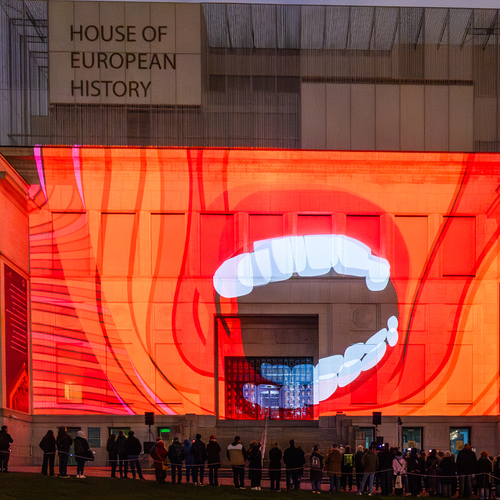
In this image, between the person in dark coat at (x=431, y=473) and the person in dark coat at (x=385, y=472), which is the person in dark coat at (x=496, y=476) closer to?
the person in dark coat at (x=431, y=473)

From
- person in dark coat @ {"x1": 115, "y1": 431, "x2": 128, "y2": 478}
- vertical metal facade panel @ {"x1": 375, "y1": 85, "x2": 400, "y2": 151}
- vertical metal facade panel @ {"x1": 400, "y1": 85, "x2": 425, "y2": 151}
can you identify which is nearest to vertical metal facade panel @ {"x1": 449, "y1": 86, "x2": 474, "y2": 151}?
vertical metal facade panel @ {"x1": 400, "y1": 85, "x2": 425, "y2": 151}

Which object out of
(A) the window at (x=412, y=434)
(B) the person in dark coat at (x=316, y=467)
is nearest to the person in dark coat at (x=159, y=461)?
(B) the person in dark coat at (x=316, y=467)

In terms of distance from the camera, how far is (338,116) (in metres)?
37.1

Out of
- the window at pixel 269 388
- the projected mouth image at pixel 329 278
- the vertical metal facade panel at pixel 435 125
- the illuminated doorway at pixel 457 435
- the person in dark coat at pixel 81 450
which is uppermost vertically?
the vertical metal facade panel at pixel 435 125

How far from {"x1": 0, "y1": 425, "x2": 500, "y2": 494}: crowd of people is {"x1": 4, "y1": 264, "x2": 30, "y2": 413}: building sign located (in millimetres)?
8440

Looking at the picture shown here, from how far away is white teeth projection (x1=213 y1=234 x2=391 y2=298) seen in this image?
1446 inches

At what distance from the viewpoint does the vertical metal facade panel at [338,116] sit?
3700cm

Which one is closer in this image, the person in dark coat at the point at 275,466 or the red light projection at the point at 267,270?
the person in dark coat at the point at 275,466

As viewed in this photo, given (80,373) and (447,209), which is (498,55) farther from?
(80,373)

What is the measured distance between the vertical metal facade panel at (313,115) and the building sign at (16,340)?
15.1 meters

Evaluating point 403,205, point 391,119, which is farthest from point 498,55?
point 403,205

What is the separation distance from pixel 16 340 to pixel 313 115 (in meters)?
17.6

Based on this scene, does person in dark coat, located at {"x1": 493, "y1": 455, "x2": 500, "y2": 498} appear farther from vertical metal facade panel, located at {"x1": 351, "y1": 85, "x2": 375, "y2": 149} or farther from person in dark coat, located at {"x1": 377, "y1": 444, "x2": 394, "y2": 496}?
vertical metal facade panel, located at {"x1": 351, "y1": 85, "x2": 375, "y2": 149}

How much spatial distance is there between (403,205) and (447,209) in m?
2.21
